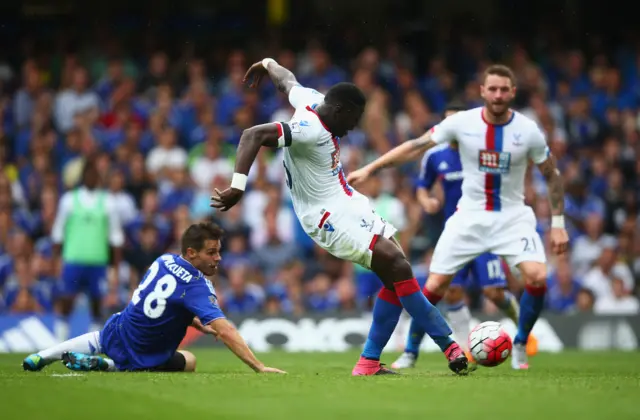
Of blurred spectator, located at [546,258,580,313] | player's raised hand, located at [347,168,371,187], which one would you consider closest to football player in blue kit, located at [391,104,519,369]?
player's raised hand, located at [347,168,371,187]

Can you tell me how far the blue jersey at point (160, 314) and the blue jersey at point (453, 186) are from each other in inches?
144

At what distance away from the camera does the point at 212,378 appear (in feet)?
27.1

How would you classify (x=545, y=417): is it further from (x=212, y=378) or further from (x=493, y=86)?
(x=493, y=86)

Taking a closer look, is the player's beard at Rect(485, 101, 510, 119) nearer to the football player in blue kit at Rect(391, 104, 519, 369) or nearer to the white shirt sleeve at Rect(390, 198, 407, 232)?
the football player in blue kit at Rect(391, 104, 519, 369)

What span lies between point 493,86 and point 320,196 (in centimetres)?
207

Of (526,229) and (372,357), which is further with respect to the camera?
(526,229)

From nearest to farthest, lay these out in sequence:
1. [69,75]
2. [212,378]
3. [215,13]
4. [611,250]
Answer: [212,378] < [611,250] < [69,75] < [215,13]

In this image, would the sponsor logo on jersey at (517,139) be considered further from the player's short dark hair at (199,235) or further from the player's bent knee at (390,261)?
the player's short dark hair at (199,235)

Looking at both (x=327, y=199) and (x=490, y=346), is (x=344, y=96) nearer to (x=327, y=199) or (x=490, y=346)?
(x=327, y=199)

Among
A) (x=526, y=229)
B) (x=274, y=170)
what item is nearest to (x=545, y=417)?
(x=526, y=229)

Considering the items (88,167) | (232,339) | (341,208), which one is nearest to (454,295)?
(341,208)

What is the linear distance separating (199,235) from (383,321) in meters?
1.64

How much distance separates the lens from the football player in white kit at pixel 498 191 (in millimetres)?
9875

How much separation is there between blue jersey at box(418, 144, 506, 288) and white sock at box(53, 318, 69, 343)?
5.88 m
